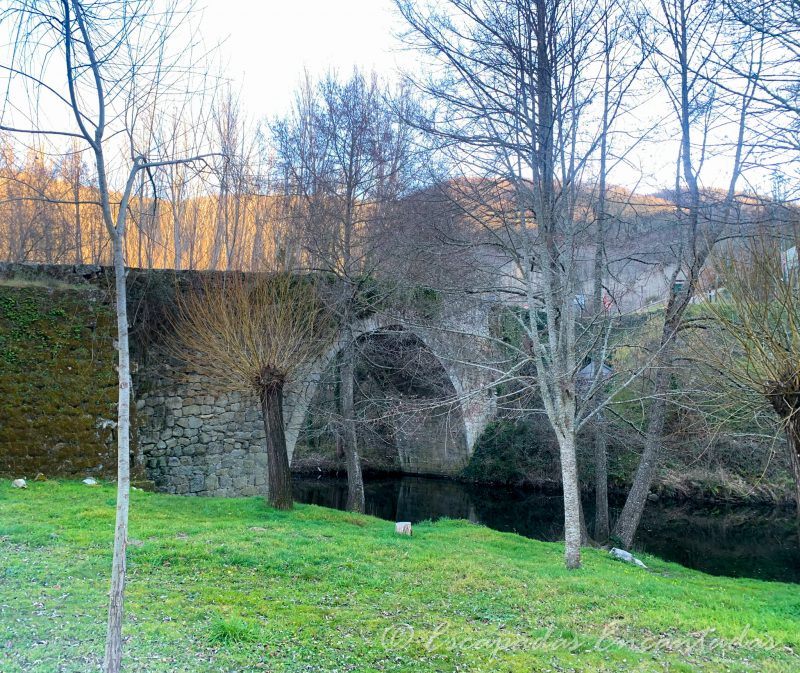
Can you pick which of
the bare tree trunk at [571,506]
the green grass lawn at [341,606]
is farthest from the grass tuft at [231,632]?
the bare tree trunk at [571,506]

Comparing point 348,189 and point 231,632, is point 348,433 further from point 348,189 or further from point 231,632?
point 231,632

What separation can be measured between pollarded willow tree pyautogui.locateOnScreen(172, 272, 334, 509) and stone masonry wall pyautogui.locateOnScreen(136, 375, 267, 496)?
1.52 feet

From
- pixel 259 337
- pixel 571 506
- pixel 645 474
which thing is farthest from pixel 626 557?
pixel 259 337

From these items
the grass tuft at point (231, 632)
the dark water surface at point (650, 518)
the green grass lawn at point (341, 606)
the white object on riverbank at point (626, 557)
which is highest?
the grass tuft at point (231, 632)

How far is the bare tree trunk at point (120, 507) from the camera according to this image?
257 centimetres

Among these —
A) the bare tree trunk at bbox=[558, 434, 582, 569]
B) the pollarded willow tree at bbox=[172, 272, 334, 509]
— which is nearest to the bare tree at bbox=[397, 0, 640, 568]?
the bare tree trunk at bbox=[558, 434, 582, 569]

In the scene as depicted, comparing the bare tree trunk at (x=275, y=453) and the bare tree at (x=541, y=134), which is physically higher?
the bare tree at (x=541, y=134)

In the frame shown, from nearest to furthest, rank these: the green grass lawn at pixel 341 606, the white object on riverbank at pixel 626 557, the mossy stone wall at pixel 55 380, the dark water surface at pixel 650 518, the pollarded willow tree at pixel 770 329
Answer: the green grass lawn at pixel 341 606 → the pollarded willow tree at pixel 770 329 → the white object on riverbank at pixel 626 557 → the mossy stone wall at pixel 55 380 → the dark water surface at pixel 650 518

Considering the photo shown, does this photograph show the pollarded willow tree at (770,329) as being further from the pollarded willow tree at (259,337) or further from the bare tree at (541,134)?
the pollarded willow tree at (259,337)

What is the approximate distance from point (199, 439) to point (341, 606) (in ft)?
21.8

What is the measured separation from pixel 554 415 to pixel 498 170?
102 inches

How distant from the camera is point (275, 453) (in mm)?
8172

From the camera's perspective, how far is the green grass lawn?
3.50 metres

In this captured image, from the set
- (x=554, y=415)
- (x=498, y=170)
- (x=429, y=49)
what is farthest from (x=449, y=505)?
(x=429, y=49)
